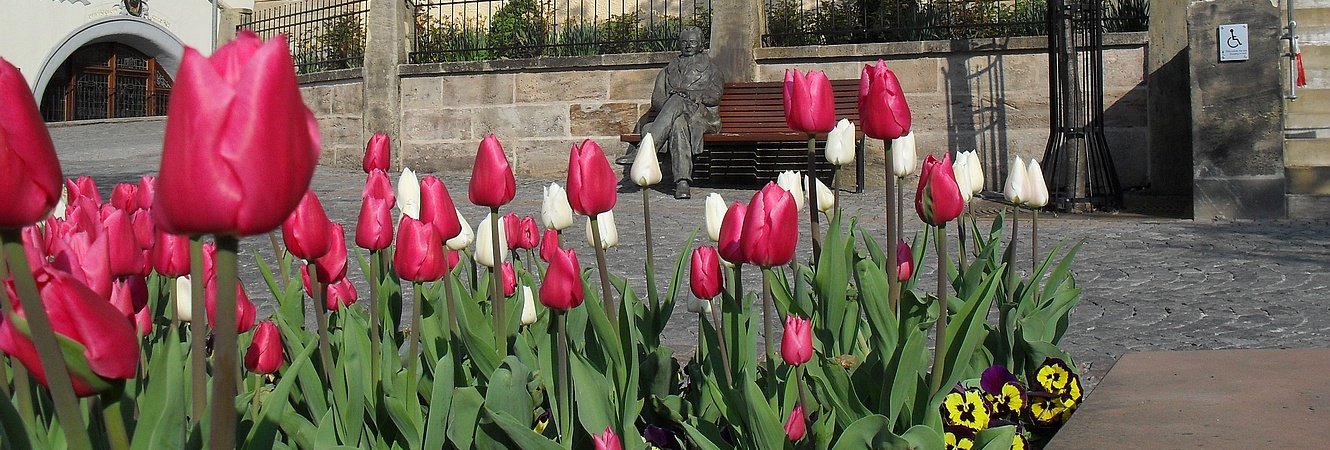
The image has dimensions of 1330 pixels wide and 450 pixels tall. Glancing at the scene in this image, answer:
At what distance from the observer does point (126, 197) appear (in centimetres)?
257

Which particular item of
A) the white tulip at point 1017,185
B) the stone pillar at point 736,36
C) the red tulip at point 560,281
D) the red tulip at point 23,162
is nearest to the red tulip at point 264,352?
the red tulip at point 560,281

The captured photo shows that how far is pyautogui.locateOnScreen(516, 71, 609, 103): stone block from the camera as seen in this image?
1355 cm

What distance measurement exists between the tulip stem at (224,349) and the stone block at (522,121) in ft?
42.3

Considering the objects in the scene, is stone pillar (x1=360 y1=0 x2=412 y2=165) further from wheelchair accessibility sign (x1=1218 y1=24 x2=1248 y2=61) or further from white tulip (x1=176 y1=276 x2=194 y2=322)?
white tulip (x1=176 y1=276 x2=194 y2=322)

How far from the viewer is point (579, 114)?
13.6m

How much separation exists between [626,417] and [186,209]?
1187mm

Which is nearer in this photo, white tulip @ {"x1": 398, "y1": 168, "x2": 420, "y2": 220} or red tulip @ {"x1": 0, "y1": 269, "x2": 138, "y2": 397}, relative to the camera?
red tulip @ {"x1": 0, "y1": 269, "x2": 138, "y2": 397}

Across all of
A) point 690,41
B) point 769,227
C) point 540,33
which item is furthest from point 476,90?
point 769,227

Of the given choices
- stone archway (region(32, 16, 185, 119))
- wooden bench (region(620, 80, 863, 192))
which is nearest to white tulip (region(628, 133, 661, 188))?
wooden bench (region(620, 80, 863, 192))

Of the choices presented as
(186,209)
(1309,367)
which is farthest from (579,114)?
(186,209)

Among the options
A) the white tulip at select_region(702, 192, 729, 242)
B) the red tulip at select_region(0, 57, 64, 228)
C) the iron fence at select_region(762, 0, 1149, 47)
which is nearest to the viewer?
the red tulip at select_region(0, 57, 64, 228)

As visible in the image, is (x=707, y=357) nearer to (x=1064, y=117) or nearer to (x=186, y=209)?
(x=186, y=209)

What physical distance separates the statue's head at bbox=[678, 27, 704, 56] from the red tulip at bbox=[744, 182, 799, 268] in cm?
1062

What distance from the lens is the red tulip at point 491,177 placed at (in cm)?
197
